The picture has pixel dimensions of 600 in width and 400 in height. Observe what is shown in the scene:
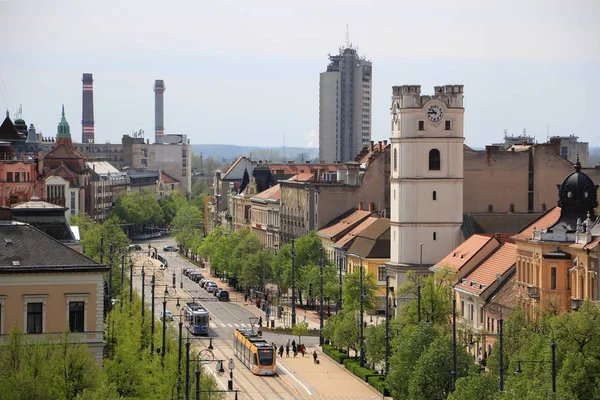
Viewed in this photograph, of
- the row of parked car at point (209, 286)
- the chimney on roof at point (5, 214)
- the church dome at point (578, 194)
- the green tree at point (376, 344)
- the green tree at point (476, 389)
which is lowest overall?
the row of parked car at point (209, 286)

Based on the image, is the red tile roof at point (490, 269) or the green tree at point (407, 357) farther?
the red tile roof at point (490, 269)

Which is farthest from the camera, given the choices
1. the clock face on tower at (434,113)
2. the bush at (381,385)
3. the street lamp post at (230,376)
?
the clock face on tower at (434,113)

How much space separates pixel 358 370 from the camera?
111625mm

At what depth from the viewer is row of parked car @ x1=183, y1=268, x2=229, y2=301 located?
553 feet

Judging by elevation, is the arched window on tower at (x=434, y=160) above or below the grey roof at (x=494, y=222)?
above

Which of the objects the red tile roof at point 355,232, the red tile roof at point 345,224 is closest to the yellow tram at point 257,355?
the red tile roof at point 355,232

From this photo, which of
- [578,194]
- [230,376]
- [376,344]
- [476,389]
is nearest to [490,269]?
[578,194]

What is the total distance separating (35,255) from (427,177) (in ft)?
208

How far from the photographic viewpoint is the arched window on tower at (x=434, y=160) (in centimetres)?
14200

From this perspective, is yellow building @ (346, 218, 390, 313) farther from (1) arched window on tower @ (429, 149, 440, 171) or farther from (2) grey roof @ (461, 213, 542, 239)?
(1) arched window on tower @ (429, 149, 440, 171)

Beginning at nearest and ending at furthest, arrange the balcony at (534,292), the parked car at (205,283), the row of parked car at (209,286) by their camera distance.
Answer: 1. the balcony at (534,292)
2. the row of parked car at (209,286)
3. the parked car at (205,283)

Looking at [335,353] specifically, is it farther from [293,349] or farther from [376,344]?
[376,344]

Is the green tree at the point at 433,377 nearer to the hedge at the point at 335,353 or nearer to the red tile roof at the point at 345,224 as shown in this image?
the hedge at the point at 335,353

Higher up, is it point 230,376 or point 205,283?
point 230,376
